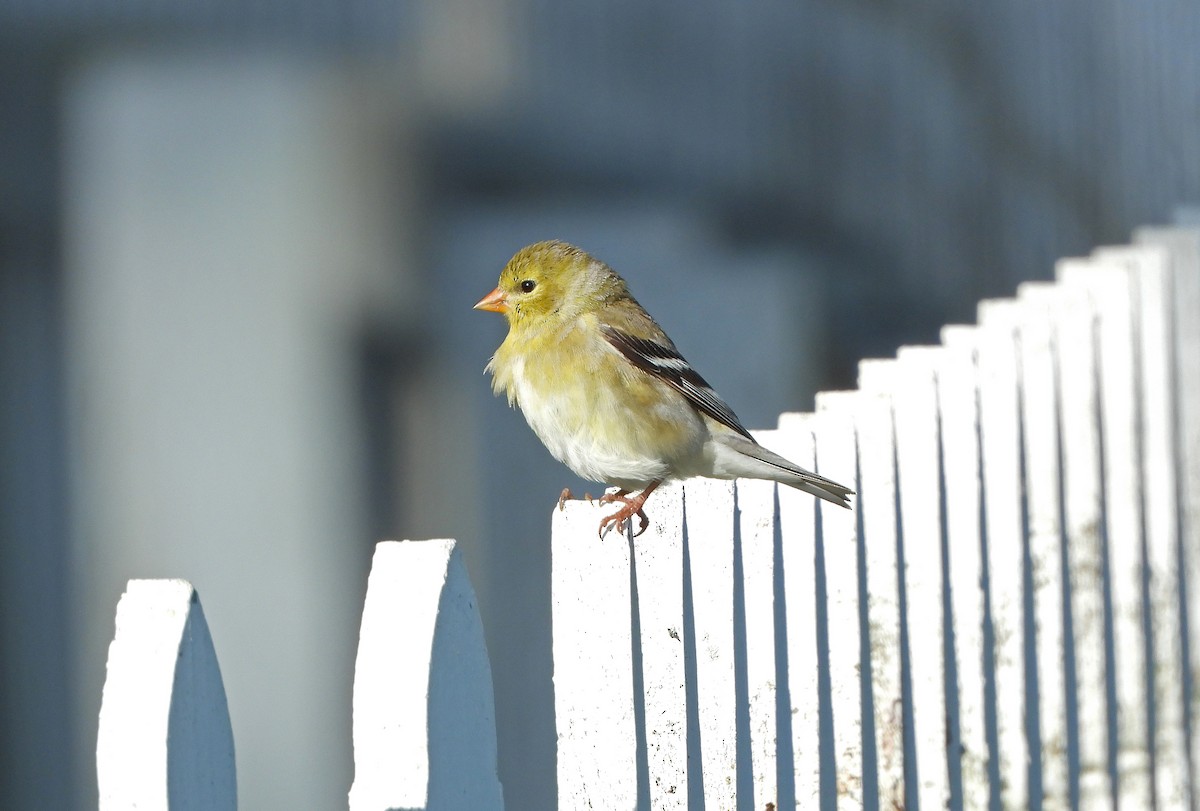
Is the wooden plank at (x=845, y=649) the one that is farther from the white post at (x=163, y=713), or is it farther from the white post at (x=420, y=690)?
the white post at (x=163, y=713)

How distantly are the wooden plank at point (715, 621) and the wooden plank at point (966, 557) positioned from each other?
90cm

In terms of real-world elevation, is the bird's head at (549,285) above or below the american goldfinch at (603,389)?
above

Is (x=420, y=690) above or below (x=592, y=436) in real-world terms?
below

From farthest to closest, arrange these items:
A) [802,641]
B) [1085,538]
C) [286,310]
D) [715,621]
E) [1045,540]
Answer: [286,310], [1085,538], [1045,540], [802,641], [715,621]

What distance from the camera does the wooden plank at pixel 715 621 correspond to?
9.29 ft

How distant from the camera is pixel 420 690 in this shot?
2.10 metres

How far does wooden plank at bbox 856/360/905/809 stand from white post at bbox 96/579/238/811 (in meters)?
1.71

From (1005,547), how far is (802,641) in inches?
33.3

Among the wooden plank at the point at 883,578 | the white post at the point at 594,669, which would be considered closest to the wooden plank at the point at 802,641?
the wooden plank at the point at 883,578

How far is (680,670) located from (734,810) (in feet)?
1.04

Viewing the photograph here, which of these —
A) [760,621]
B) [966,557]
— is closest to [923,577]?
[966,557]

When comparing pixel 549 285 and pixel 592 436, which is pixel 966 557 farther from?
pixel 549 285

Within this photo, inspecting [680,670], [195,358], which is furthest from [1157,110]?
[680,670]

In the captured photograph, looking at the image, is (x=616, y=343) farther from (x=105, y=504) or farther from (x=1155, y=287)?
(x=105, y=504)
